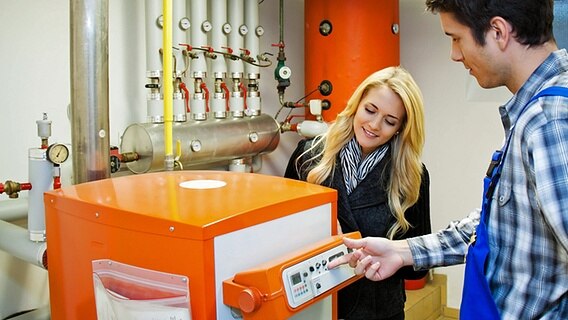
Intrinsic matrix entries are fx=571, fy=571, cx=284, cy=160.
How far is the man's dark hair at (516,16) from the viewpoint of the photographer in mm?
954

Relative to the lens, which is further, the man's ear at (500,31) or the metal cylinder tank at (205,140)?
the metal cylinder tank at (205,140)

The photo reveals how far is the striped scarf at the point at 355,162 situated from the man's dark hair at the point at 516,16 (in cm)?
77

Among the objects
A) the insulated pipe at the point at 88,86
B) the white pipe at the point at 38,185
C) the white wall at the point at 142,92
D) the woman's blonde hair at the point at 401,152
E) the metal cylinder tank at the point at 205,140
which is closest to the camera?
the insulated pipe at the point at 88,86

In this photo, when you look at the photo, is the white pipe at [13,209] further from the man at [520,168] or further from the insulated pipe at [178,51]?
the man at [520,168]

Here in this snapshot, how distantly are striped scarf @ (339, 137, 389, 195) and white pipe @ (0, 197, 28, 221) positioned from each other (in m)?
0.97

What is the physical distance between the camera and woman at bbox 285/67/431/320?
164 centimetres

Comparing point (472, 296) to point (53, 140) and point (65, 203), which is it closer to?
point (65, 203)

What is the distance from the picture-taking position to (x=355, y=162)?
5.67 feet

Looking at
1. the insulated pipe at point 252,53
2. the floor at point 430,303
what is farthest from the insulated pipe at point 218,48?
the floor at point 430,303

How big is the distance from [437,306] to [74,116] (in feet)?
7.46

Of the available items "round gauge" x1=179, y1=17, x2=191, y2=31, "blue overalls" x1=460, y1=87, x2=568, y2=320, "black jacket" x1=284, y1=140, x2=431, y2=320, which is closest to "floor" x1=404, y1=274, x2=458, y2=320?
"black jacket" x1=284, y1=140, x2=431, y2=320

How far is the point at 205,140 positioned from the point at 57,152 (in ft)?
2.30

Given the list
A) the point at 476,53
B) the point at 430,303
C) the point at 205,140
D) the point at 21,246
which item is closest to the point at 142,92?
the point at 205,140

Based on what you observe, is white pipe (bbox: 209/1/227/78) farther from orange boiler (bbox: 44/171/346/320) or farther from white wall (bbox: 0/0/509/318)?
orange boiler (bbox: 44/171/346/320)
